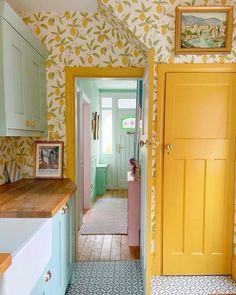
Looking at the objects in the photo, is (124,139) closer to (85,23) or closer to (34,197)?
(85,23)

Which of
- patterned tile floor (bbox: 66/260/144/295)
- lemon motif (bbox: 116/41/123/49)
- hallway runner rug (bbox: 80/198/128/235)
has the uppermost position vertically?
lemon motif (bbox: 116/41/123/49)

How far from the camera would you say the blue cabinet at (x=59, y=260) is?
136cm

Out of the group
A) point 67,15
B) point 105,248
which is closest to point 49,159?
point 105,248

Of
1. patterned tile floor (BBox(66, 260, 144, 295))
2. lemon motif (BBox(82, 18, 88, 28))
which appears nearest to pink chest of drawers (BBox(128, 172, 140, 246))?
patterned tile floor (BBox(66, 260, 144, 295))

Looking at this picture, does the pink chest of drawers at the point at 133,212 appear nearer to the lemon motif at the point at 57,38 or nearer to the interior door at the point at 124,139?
the lemon motif at the point at 57,38

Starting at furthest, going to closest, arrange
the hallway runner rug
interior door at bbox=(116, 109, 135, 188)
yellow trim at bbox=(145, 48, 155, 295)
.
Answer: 1. interior door at bbox=(116, 109, 135, 188)
2. the hallway runner rug
3. yellow trim at bbox=(145, 48, 155, 295)

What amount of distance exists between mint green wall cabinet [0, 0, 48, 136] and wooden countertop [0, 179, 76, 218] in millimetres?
439

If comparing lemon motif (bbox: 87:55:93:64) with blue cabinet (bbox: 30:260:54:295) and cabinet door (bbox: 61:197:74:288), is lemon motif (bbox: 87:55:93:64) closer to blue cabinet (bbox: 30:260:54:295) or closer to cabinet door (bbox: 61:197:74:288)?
cabinet door (bbox: 61:197:74:288)

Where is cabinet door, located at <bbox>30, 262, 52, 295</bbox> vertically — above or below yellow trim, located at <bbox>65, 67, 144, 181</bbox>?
below

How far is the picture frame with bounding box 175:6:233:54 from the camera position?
2.16m

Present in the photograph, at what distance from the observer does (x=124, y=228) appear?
11.6 ft

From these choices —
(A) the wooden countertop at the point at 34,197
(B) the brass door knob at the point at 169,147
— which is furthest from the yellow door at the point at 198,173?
(A) the wooden countertop at the point at 34,197

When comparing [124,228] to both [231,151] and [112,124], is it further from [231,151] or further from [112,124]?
[112,124]

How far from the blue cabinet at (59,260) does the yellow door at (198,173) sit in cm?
90
